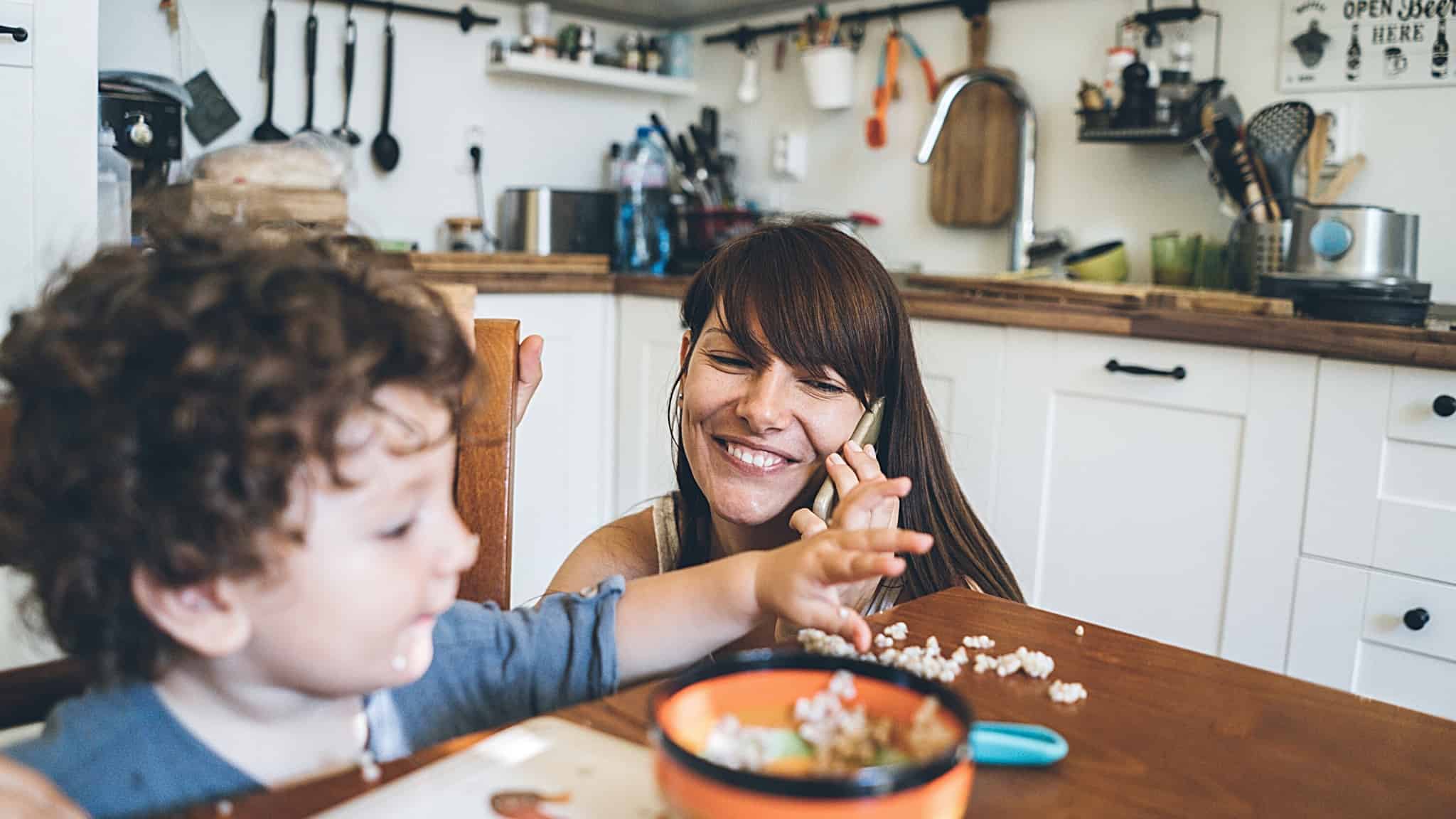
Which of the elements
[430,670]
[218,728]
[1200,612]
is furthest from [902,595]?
[1200,612]

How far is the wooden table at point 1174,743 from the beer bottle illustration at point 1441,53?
1.90 metres

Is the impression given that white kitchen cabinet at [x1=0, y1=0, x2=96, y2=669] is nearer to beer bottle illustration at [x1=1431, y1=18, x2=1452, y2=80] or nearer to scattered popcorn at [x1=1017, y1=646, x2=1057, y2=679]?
scattered popcorn at [x1=1017, y1=646, x2=1057, y2=679]

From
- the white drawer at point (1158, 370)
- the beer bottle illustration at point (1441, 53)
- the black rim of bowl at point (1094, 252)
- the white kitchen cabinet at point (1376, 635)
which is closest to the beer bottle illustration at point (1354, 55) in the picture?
the beer bottle illustration at point (1441, 53)

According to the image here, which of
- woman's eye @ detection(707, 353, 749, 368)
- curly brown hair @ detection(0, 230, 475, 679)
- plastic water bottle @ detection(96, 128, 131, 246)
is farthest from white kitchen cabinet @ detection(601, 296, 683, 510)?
curly brown hair @ detection(0, 230, 475, 679)

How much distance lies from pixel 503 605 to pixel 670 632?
0.80 feet

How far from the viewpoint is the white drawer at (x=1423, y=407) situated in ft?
5.57

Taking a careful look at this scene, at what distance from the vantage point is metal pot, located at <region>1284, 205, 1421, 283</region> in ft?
6.55

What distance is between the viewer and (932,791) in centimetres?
45

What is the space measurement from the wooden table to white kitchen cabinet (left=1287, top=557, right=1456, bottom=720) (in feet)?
3.93

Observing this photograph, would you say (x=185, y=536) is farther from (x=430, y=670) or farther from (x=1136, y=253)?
(x=1136, y=253)

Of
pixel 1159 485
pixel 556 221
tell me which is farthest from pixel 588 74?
pixel 1159 485

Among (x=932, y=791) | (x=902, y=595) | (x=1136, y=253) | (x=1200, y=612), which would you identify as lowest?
(x=1200, y=612)

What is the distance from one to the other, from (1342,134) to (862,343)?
5.26 feet

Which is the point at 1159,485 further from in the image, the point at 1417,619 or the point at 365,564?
the point at 365,564
